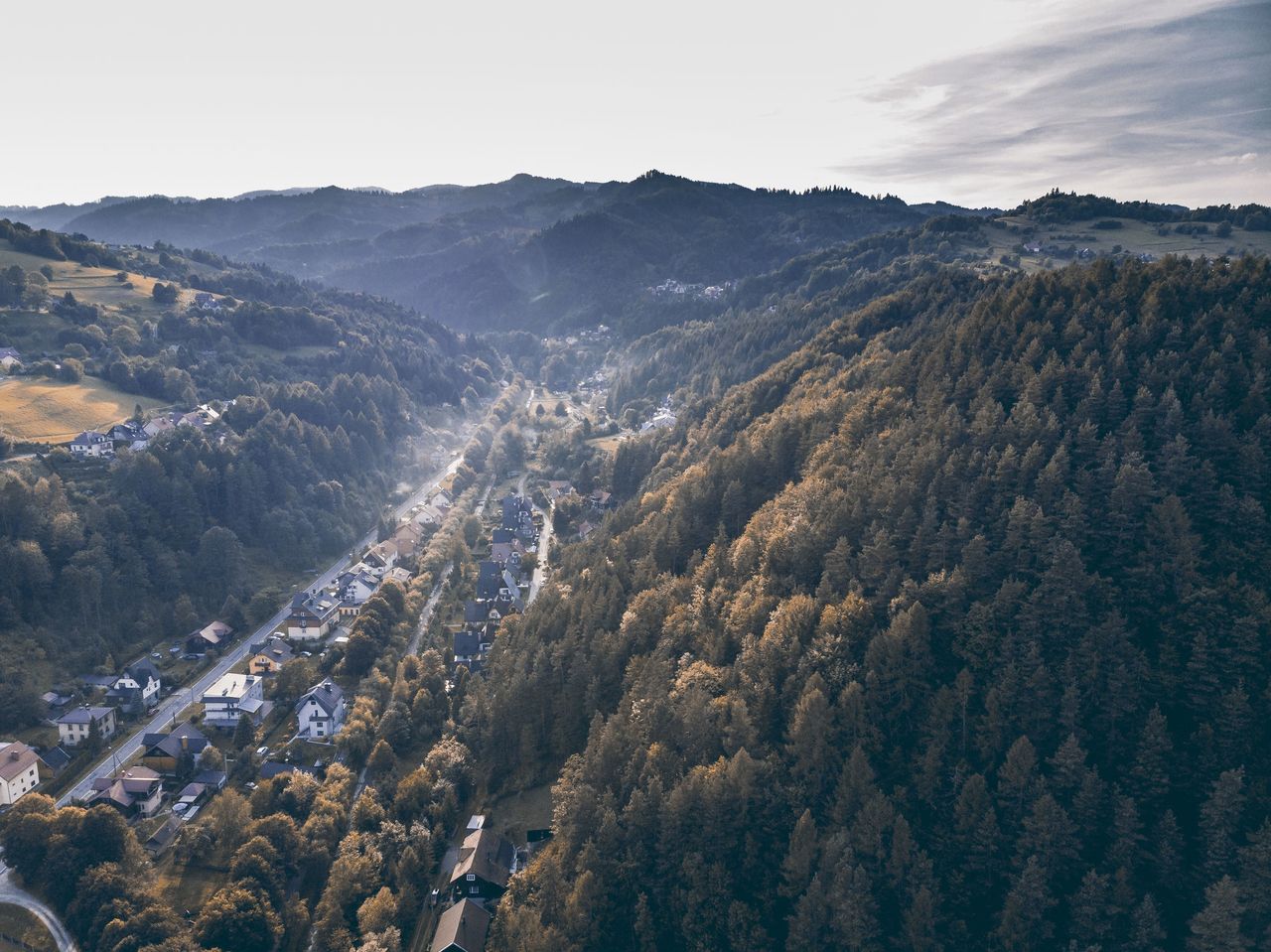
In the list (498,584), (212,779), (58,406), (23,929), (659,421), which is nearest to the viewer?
(23,929)

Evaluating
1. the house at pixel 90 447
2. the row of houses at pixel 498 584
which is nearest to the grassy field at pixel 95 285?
the house at pixel 90 447

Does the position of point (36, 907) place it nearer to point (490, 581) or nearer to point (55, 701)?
point (55, 701)

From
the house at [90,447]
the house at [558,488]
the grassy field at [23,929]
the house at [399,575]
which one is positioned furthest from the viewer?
the house at [558,488]

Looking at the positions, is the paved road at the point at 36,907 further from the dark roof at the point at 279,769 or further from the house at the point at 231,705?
the house at the point at 231,705

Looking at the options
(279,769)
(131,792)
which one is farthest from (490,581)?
(131,792)

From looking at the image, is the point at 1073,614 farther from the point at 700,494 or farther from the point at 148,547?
the point at 148,547

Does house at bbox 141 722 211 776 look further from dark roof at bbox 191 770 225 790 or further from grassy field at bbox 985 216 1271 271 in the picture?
grassy field at bbox 985 216 1271 271
